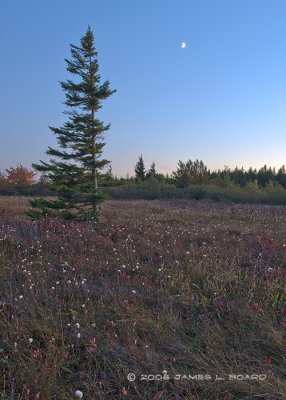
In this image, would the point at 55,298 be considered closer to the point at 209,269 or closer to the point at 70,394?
the point at 70,394

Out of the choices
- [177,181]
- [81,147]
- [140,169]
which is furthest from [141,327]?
[140,169]

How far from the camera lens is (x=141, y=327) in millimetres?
4824

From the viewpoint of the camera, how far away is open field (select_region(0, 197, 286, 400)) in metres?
3.69

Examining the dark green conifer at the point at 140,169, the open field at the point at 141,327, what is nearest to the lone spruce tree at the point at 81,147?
the open field at the point at 141,327

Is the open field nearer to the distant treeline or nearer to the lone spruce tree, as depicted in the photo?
the lone spruce tree

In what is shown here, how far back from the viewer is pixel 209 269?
7160 millimetres

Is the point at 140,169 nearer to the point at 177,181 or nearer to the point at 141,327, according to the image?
the point at 177,181

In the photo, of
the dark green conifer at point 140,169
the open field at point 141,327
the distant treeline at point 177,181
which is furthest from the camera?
the dark green conifer at point 140,169

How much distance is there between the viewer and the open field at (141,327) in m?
3.69

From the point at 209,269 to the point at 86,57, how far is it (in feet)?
34.7

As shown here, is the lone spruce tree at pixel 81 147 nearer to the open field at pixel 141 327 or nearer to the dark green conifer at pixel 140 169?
the open field at pixel 141 327

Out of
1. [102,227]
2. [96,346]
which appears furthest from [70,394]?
[102,227]

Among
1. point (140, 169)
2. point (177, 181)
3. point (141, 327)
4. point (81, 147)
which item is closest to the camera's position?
point (141, 327)

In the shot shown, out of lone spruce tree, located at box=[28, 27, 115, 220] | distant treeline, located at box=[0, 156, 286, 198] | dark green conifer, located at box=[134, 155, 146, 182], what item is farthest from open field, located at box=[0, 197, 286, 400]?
dark green conifer, located at box=[134, 155, 146, 182]
